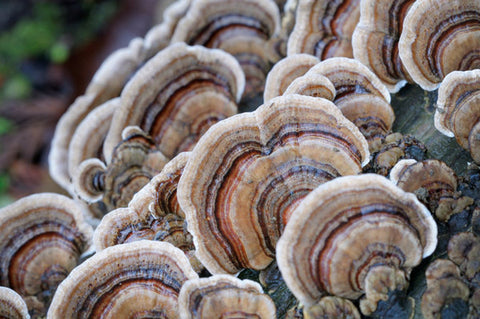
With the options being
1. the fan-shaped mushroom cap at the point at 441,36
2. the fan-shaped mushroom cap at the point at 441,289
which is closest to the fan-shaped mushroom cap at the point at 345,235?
the fan-shaped mushroom cap at the point at 441,289

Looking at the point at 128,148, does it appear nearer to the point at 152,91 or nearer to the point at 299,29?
the point at 152,91

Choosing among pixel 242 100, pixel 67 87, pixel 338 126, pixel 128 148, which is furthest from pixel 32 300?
pixel 67 87

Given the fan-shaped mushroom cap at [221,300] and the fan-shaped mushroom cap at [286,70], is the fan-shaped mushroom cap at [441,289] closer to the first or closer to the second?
the fan-shaped mushroom cap at [221,300]

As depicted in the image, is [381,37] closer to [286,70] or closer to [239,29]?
[286,70]

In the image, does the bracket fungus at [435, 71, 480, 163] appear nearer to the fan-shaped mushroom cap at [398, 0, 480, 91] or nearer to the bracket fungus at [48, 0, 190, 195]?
the fan-shaped mushroom cap at [398, 0, 480, 91]

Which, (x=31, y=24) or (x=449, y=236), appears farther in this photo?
(x=31, y=24)

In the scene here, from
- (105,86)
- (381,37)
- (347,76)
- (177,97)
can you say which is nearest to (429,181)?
(347,76)
